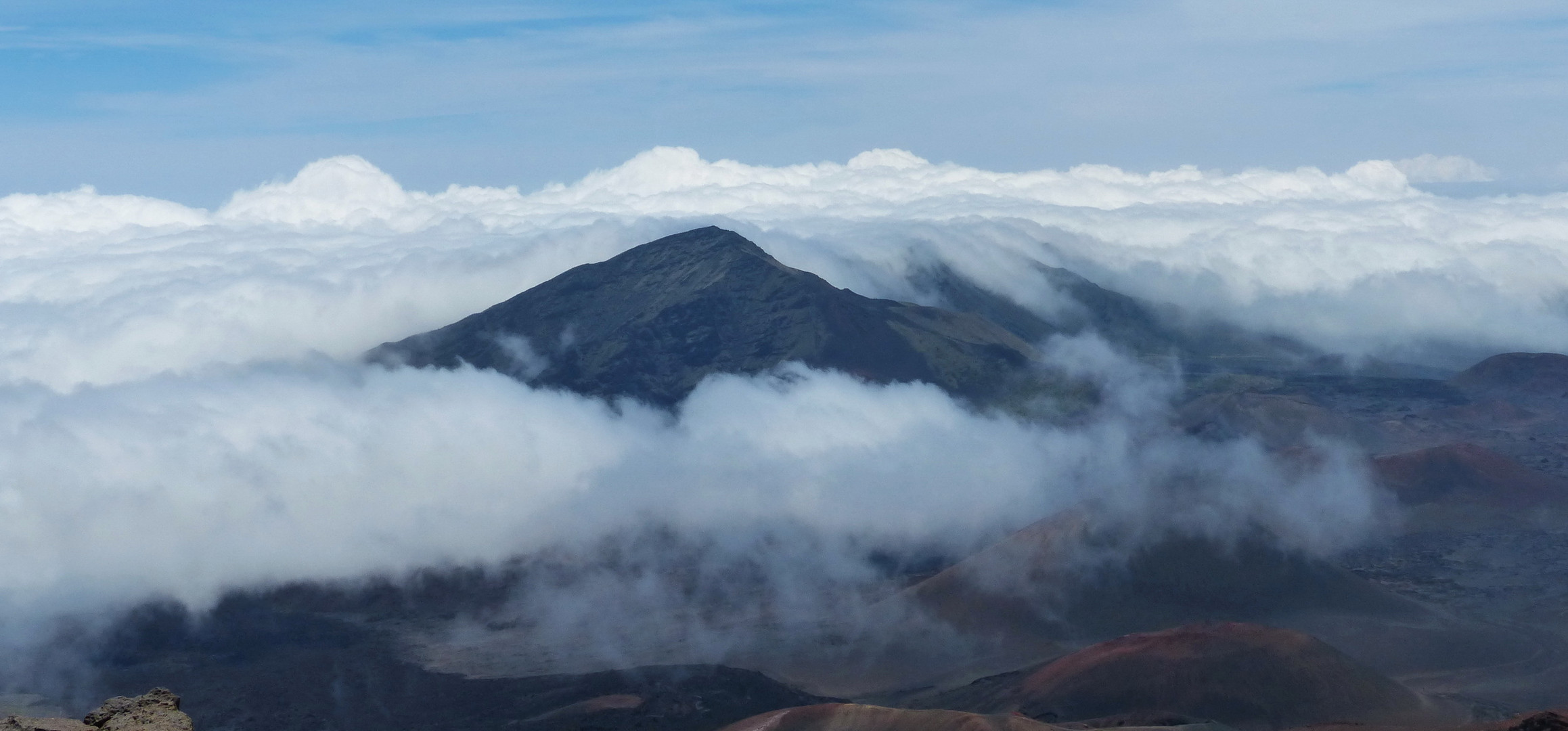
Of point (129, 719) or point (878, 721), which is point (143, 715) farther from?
point (878, 721)

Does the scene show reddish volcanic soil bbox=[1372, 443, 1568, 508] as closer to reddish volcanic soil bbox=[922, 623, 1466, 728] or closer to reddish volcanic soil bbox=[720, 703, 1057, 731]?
reddish volcanic soil bbox=[922, 623, 1466, 728]

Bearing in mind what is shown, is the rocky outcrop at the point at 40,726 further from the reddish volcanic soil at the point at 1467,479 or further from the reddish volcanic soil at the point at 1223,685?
the reddish volcanic soil at the point at 1467,479

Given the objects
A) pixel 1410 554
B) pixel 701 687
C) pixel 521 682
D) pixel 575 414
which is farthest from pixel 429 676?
pixel 1410 554

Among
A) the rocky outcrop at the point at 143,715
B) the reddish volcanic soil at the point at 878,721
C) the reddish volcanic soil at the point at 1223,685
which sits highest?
the rocky outcrop at the point at 143,715

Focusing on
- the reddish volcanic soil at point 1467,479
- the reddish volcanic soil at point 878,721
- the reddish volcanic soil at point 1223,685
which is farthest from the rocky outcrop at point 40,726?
the reddish volcanic soil at point 1467,479

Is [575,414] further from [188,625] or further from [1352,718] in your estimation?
[1352,718]

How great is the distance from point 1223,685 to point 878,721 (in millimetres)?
24086

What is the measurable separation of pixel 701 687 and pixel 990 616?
29686mm

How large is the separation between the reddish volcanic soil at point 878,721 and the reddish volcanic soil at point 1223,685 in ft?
41.4

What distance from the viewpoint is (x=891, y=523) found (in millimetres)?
156750

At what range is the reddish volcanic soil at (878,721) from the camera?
7625 centimetres

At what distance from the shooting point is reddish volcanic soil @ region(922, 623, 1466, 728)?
8850 centimetres

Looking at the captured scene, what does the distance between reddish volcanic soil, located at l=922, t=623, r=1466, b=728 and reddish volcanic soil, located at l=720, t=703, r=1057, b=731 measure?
496 inches

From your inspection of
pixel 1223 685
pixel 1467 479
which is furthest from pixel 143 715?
pixel 1467 479
